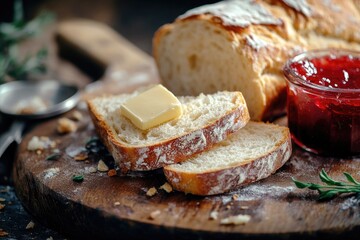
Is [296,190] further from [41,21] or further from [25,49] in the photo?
[25,49]

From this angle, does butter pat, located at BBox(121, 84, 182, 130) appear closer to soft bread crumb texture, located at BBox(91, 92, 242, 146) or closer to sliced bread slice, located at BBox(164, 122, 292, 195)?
soft bread crumb texture, located at BBox(91, 92, 242, 146)

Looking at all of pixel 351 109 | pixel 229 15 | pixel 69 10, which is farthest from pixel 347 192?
pixel 69 10

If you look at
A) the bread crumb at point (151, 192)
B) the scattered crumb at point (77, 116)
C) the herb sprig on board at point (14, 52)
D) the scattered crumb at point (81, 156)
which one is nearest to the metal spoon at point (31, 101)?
the scattered crumb at point (77, 116)

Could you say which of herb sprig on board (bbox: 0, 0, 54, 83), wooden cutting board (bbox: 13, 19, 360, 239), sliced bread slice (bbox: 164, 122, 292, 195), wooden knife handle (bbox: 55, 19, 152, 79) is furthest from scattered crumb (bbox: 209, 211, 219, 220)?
herb sprig on board (bbox: 0, 0, 54, 83)

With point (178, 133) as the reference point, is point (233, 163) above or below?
below

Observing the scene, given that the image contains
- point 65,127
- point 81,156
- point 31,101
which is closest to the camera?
point 81,156

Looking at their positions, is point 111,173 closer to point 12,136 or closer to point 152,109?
point 152,109

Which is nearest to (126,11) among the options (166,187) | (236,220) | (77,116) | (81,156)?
(77,116)

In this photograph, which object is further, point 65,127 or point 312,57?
point 65,127
